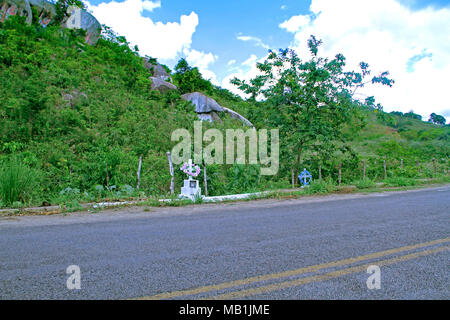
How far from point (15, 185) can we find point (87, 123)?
9.54 m

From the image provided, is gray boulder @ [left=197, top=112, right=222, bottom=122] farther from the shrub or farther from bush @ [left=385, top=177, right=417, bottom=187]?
bush @ [left=385, top=177, right=417, bottom=187]

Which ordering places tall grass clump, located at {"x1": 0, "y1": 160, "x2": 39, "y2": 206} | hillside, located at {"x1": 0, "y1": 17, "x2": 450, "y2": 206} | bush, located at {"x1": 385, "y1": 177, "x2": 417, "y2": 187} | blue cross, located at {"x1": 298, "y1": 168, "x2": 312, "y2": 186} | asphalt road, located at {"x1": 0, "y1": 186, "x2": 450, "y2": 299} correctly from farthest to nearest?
bush, located at {"x1": 385, "y1": 177, "x2": 417, "y2": 187}
blue cross, located at {"x1": 298, "y1": 168, "x2": 312, "y2": 186}
hillside, located at {"x1": 0, "y1": 17, "x2": 450, "y2": 206}
tall grass clump, located at {"x1": 0, "y1": 160, "x2": 39, "y2": 206}
asphalt road, located at {"x1": 0, "y1": 186, "x2": 450, "y2": 299}

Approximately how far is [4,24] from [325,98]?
2325 centimetres

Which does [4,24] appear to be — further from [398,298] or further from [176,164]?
[398,298]

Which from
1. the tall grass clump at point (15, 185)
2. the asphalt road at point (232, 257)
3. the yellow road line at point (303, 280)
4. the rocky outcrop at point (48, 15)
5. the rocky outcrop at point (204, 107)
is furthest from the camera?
the rocky outcrop at point (204, 107)

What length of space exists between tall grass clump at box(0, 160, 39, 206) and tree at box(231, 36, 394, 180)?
10.1m

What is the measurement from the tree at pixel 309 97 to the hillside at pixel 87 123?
907mm

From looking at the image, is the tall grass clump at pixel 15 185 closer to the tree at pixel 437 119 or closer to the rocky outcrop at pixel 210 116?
the rocky outcrop at pixel 210 116

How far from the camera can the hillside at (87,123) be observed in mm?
11945

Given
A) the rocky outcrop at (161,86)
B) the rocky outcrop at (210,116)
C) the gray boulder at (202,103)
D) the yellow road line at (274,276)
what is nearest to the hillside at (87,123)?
the rocky outcrop at (161,86)

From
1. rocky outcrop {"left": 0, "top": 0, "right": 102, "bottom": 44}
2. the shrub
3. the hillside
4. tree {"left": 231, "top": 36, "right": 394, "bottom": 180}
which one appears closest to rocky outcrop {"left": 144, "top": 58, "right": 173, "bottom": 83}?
the hillside

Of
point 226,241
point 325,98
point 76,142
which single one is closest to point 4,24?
point 76,142

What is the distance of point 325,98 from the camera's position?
1451 cm

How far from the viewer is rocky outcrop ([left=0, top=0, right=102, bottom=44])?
77.6 ft
